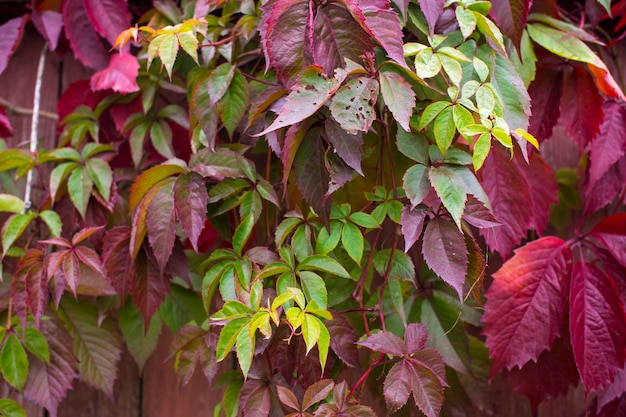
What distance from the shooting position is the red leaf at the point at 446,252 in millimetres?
761

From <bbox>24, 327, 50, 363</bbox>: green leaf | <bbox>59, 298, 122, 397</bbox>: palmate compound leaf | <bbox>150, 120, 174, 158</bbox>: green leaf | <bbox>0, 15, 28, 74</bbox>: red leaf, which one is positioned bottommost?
<bbox>59, 298, 122, 397</bbox>: palmate compound leaf

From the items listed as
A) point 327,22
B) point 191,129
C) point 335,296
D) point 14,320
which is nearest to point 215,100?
point 191,129

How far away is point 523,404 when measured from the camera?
1.20 meters

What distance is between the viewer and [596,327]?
0.94m

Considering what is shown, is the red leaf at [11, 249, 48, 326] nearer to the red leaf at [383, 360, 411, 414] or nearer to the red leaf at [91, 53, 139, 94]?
the red leaf at [91, 53, 139, 94]

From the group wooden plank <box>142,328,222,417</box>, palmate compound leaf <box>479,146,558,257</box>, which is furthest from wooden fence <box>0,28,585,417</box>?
palmate compound leaf <box>479,146,558,257</box>

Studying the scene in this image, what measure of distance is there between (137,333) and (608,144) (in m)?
0.83

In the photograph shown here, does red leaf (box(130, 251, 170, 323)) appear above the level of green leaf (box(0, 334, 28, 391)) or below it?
above

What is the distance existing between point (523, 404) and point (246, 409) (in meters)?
0.58

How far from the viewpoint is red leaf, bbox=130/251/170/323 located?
98cm

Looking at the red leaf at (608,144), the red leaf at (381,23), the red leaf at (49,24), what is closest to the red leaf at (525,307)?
the red leaf at (608,144)

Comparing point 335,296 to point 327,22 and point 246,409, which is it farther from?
point 327,22

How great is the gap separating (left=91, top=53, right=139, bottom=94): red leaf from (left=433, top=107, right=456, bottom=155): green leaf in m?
0.53

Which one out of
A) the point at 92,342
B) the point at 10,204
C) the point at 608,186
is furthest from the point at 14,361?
the point at 608,186
